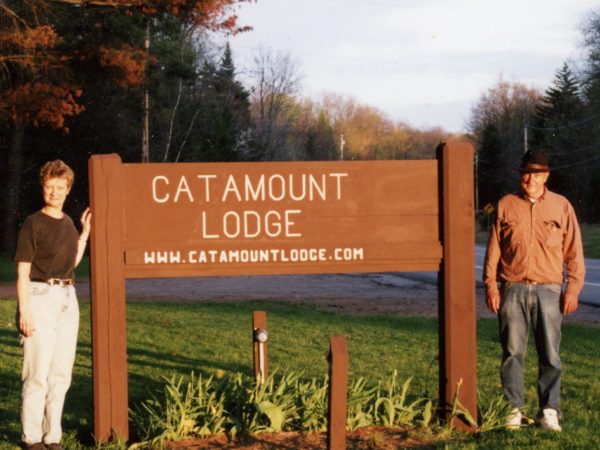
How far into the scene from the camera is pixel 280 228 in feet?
21.5

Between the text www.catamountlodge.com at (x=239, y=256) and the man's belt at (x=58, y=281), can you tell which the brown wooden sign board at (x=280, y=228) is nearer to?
the text www.catamountlodge.com at (x=239, y=256)

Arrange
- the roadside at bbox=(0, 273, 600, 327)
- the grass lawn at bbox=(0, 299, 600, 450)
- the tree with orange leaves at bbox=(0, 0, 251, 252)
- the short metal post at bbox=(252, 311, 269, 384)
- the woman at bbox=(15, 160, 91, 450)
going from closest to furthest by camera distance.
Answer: the woman at bbox=(15, 160, 91, 450) → the grass lawn at bbox=(0, 299, 600, 450) → the short metal post at bbox=(252, 311, 269, 384) → the roadside at bbox=(0, 273, 600, 327) → the tree with orange leaves at bbox=(0, 0, 251, 252)

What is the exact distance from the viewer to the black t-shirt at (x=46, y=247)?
19.4 ft

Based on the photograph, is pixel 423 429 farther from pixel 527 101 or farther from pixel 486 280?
pixel 527 101

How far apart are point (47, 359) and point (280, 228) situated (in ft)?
5.73

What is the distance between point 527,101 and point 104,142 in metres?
70.5

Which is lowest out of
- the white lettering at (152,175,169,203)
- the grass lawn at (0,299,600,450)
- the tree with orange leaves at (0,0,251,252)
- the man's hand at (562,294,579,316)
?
the grass lawn at (0,299,600,450)

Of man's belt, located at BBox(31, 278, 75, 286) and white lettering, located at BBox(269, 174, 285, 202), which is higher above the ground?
white lettering, located at BBox(269, 174, 285, 202)

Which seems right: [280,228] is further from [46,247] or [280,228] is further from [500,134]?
[500,134]

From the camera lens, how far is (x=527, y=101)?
101 meters

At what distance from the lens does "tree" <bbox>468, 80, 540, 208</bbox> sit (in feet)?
277

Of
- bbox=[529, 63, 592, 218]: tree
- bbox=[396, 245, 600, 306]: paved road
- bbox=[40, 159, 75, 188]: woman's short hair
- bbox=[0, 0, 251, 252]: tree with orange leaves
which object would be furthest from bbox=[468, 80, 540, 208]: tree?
bbox=[40, 159, 75, 188]: woman's short hair

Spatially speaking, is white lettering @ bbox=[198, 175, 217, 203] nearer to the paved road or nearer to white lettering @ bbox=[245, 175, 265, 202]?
white lettering @ bbox=[245, 175, 265, 202]

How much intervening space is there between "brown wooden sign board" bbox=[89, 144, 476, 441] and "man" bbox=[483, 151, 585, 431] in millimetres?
247
